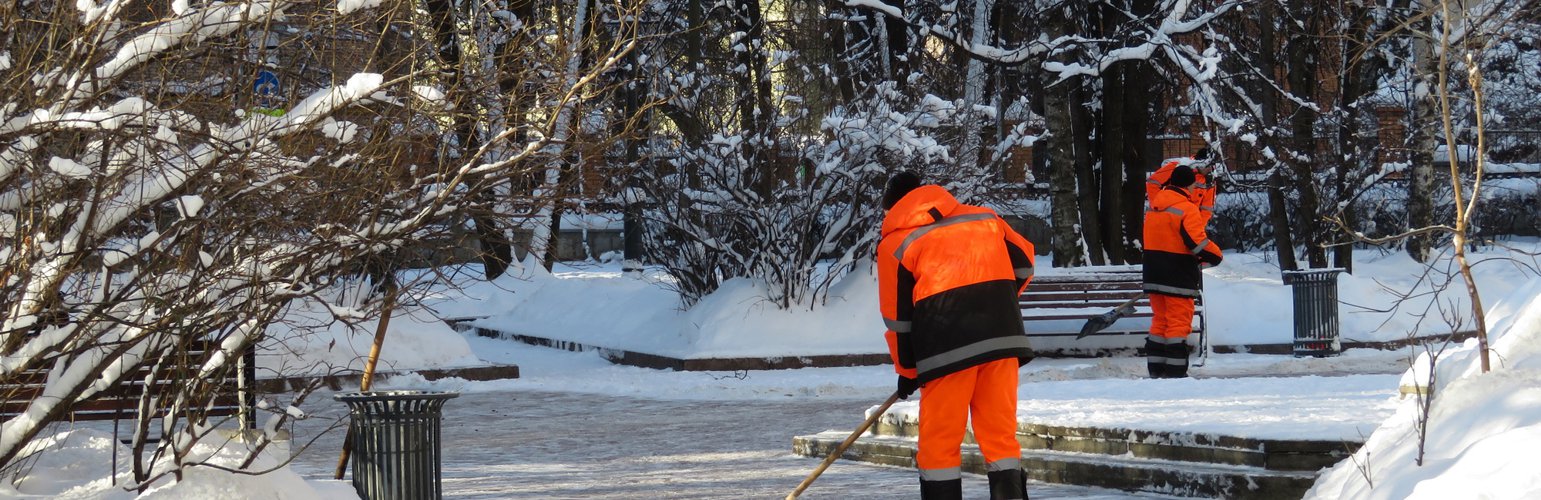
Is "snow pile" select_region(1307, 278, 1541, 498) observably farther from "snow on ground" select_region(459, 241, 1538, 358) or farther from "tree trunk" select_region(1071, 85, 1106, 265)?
"tree trunk" select_region(1071, 85, 1106, 265)

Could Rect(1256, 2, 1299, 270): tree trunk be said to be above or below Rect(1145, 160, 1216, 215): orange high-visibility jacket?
above

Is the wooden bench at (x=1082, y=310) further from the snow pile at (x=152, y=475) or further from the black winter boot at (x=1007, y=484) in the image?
the snow pile at (x=152, y=475)

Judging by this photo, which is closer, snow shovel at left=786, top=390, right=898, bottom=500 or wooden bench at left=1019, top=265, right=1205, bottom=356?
snow shovel at left=786, top=390, right=898, bottom=500

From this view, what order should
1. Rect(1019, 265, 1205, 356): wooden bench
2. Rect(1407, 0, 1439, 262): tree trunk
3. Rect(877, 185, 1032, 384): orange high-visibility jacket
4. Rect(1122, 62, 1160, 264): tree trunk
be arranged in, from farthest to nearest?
1. Rect(1122, 62, 1160, 264): tree trunk
2. Rect(1407, 0, 1439, 262): tree trunk
3. Rect(1019, 265, 1205, 356): wooden bench
4. Rect(877, 185, 1032, 384): orange high-visibility jacket

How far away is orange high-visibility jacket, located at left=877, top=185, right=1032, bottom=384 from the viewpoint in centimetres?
668

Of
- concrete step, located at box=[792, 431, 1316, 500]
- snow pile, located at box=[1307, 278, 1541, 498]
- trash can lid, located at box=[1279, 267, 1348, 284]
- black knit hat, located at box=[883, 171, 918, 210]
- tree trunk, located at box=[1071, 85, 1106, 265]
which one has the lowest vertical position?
concrete step, located at box=[792, 431, 1316, 500]

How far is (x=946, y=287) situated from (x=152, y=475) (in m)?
3.32

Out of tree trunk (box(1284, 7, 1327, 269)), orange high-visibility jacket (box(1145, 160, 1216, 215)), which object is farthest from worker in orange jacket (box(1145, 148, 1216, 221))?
tree trunk (box(1284, 7, 1327, 269))

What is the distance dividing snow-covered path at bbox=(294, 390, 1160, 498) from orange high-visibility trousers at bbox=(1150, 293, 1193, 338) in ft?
7.68

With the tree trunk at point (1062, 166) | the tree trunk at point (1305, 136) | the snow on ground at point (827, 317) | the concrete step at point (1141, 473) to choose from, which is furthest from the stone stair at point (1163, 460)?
the tree trunk at point (1305, 136)

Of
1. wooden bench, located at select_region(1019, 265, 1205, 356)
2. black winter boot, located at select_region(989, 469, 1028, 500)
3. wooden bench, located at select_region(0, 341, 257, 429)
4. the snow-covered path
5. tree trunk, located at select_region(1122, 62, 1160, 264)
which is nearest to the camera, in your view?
wooden bench, located at select_region(0, 341, 257, 429)

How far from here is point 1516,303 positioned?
7809mm

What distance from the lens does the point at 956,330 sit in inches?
262

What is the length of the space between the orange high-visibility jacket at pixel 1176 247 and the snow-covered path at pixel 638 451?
2.44 m
